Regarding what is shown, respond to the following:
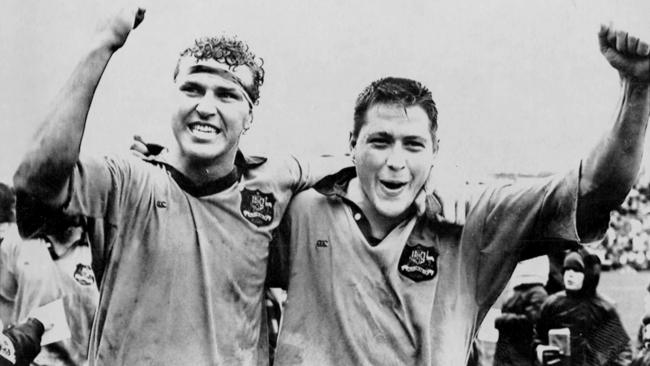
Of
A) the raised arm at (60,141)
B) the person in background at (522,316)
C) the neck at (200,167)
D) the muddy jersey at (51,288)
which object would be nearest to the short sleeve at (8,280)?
the muddy jersey at (51,288)

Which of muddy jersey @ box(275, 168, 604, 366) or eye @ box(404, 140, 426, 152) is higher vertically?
eye @ box(404, 140, 426, 152)

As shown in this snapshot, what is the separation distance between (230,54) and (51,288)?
1.50 metres

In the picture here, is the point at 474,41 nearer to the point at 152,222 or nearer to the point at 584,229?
the point at 584,229

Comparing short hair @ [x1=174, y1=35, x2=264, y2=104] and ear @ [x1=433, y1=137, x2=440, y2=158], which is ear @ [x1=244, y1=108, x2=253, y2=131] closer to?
short hair @ [x1=174, y1=35, x2=264, y2=104]

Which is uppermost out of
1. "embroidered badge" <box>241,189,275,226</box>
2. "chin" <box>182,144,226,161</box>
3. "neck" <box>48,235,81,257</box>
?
"chin" <box>182,144,226,161</box>

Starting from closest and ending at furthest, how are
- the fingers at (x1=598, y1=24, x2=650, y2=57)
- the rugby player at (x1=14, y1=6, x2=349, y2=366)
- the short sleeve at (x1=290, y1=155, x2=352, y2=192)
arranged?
1. the fingers at (x1=598, y1=24, x2=650, y2=57)
2. the rugby player at (x1=14, y1=6, x2=349, y2=366)
3. the short sleeve at (x1=290, y1=155, x2=352, y2=192)

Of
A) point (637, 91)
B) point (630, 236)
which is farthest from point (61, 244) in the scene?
point (630, 236)

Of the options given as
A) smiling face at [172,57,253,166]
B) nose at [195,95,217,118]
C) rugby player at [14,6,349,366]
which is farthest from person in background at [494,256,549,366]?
nose at [195,95,217,118]

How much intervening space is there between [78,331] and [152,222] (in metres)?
0.82

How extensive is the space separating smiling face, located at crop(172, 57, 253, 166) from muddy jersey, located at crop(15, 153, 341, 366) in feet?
0.41

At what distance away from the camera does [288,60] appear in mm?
3887

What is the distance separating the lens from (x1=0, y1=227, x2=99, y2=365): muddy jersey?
392 centimetres

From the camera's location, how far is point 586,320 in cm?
395

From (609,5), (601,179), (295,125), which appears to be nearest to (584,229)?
(601,179)
